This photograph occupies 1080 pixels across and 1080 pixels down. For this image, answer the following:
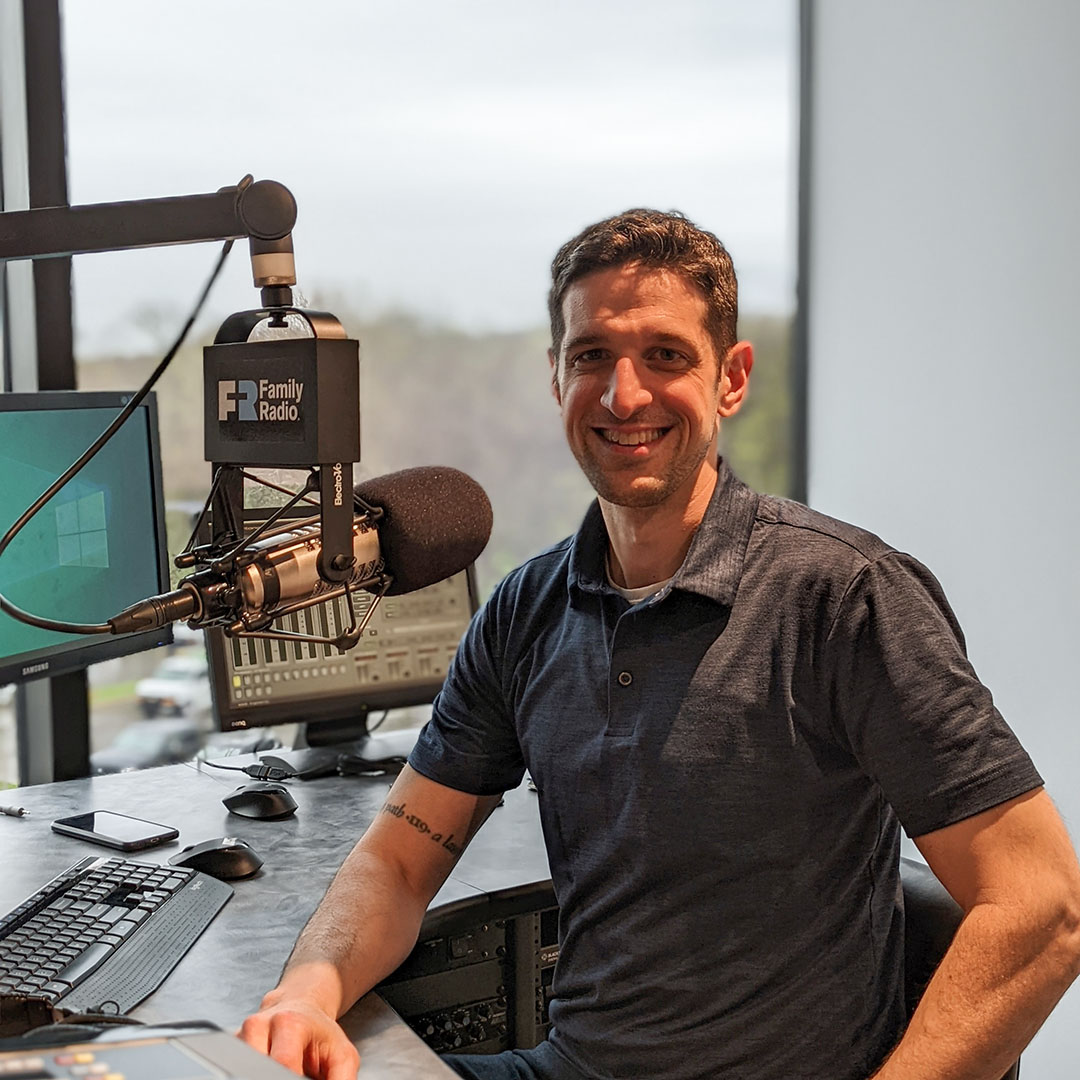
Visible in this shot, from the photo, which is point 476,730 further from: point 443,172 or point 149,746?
point 443,172

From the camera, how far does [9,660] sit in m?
1.71

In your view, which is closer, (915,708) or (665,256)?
(915,708)

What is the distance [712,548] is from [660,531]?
99mm

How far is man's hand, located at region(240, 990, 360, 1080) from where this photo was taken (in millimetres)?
1085

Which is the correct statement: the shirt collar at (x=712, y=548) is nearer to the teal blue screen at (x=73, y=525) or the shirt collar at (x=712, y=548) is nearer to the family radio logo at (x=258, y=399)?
the family radio logo at (x=258, y=399)

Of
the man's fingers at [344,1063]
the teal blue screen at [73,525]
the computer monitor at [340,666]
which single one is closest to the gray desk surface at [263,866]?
the man's fingers at [344,1063]

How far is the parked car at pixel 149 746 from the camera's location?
2.29 metres

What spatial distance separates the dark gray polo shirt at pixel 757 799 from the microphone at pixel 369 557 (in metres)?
0.27

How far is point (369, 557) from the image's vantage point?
109 centimetres

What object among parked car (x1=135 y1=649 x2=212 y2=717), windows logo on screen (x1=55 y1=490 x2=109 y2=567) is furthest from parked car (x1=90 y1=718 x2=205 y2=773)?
windows logo on screen (x1=55 y1=490 x2=109 y2=567)

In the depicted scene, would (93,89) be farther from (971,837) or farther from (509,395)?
(971,837)

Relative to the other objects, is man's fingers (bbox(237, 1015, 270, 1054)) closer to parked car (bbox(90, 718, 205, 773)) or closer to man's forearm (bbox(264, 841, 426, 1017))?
man's forearm (bbox(264, 841, 426, 1017))

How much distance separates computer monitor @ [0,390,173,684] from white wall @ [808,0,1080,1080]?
1671 millimetres

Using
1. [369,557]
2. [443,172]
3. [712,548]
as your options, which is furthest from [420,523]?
[443,172]
